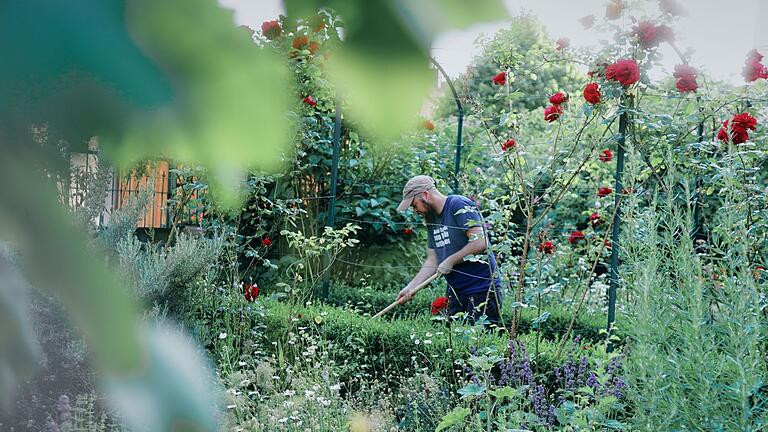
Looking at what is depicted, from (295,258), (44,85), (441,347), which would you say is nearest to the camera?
(44,85)

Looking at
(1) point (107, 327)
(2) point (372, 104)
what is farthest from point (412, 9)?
(1) point (107, 327)

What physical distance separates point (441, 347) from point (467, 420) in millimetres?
912

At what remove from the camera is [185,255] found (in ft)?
14.2

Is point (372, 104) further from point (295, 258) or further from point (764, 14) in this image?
point (295, 258)

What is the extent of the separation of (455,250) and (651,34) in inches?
78.8

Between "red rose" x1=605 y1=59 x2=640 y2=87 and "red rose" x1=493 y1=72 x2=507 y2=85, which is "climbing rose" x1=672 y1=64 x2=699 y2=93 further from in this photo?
"red rose" x1=493 y1=72 x2=507 y2=85

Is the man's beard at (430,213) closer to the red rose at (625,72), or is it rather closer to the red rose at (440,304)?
the red rose at (440,304)

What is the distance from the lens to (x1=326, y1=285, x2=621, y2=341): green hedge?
561 cm

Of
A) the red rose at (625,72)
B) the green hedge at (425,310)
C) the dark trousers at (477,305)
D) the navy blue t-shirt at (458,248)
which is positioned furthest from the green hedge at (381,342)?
the red rose at (625,72)

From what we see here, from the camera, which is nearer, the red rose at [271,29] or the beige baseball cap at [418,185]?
the red rose at [271,29]

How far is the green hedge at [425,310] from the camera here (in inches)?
221

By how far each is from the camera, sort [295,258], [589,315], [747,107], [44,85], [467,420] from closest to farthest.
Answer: [44,85], [467,420], [747,107], [589,315], [295,258]

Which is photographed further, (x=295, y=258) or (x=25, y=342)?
(x=295, y=258)

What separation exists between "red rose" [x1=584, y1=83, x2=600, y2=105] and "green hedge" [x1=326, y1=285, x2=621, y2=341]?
207 centimetres
